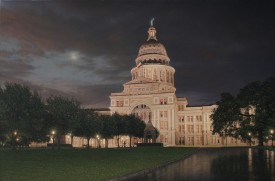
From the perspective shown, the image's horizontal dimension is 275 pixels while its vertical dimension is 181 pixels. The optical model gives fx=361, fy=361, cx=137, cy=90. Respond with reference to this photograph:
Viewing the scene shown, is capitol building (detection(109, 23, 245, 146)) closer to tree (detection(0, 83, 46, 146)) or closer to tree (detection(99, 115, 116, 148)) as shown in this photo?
tree (detection(99, 115, 116, 148))

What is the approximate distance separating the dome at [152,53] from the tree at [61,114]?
78.5 meters

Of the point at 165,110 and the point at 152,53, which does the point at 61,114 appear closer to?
the point at 165,110

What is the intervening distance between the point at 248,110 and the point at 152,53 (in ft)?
251

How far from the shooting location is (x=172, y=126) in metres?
124

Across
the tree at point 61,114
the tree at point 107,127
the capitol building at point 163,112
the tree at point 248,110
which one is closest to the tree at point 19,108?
the tree at point 61,114

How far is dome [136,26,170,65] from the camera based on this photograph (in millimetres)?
149250

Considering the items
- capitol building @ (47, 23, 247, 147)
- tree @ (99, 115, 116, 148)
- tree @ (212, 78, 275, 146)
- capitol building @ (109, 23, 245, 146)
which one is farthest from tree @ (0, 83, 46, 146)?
capitol building @ (109, 23, 245, 146)

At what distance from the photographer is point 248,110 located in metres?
77.6

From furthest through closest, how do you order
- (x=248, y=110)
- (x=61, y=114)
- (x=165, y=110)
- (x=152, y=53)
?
1. (x=152, y=53)
2. (x=165, y=110)
3. (x=248, y=110)
4. (x=61, y=114)

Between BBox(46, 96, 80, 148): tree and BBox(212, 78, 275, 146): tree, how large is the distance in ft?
103

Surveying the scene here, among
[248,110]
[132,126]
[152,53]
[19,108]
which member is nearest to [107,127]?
[132,126]

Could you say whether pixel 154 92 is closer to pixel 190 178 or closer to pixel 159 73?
pixel 159 73

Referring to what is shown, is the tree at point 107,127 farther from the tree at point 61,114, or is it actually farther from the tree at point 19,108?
the tree at point 19,108

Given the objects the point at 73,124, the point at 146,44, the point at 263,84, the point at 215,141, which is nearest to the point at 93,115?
the point at 73,124
